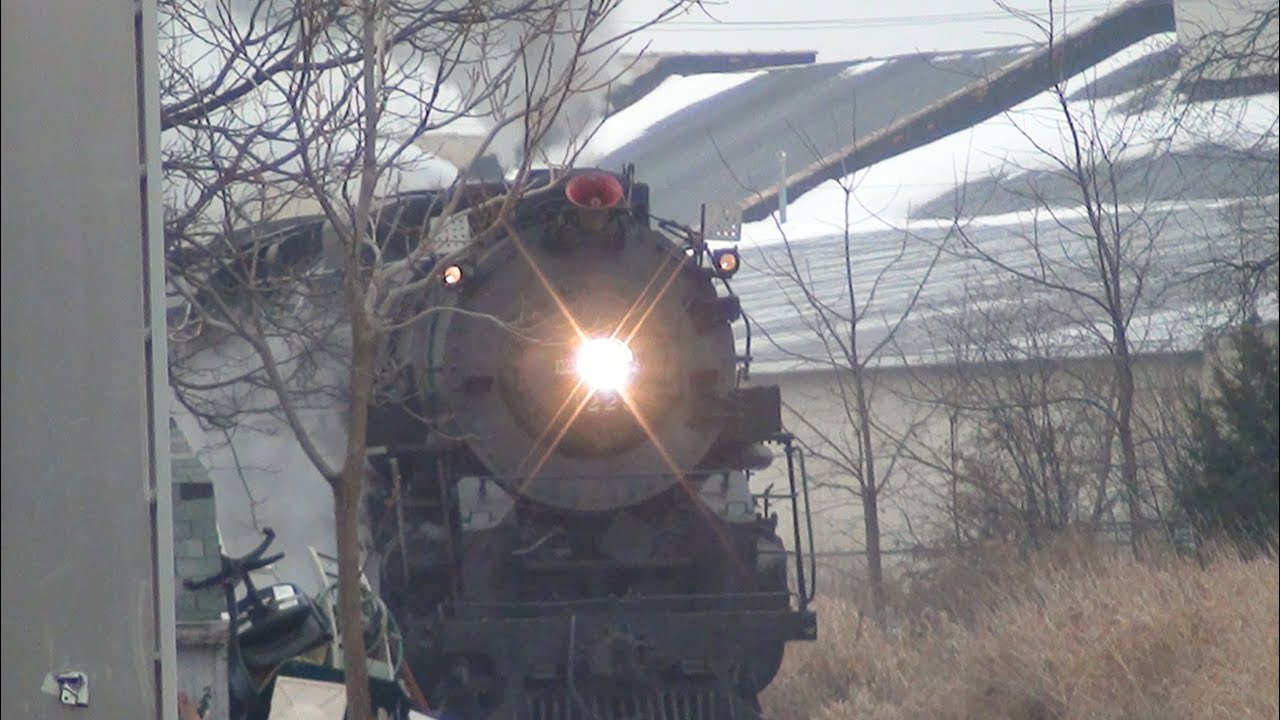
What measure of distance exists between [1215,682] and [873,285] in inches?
163

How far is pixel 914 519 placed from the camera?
800 cm

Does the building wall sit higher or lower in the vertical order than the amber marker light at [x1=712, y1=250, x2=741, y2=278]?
lower

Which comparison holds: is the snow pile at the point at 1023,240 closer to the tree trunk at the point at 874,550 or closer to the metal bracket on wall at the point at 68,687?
the tree trunk at the point at 874,550

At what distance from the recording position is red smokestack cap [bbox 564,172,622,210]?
724cm

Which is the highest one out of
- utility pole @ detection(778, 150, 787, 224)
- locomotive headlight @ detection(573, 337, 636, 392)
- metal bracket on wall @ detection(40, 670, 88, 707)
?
utility pole @ detection(778, 150, 787, 224)

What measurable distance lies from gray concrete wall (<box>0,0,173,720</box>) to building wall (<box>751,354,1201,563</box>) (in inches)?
206

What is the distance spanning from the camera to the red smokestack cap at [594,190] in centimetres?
724

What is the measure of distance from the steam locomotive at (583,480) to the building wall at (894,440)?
2.08 ft

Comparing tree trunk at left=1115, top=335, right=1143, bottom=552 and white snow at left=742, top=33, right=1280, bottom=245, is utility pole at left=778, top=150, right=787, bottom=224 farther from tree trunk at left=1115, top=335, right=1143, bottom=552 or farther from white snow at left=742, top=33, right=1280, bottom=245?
tree trunk at left=1115, top=335, right=1143, bottom=552

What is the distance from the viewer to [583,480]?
7633 millimetres

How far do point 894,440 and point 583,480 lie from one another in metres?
1.89

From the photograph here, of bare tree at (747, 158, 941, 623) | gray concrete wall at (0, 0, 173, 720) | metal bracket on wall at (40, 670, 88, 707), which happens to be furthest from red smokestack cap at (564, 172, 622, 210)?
metal bracket on wall at (40, 670, 88, 707)

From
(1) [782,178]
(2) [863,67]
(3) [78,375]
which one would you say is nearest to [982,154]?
(2) [863,67]

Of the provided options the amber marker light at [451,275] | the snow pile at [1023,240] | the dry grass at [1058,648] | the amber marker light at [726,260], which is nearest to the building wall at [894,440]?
the snow pile at [1023,240]
